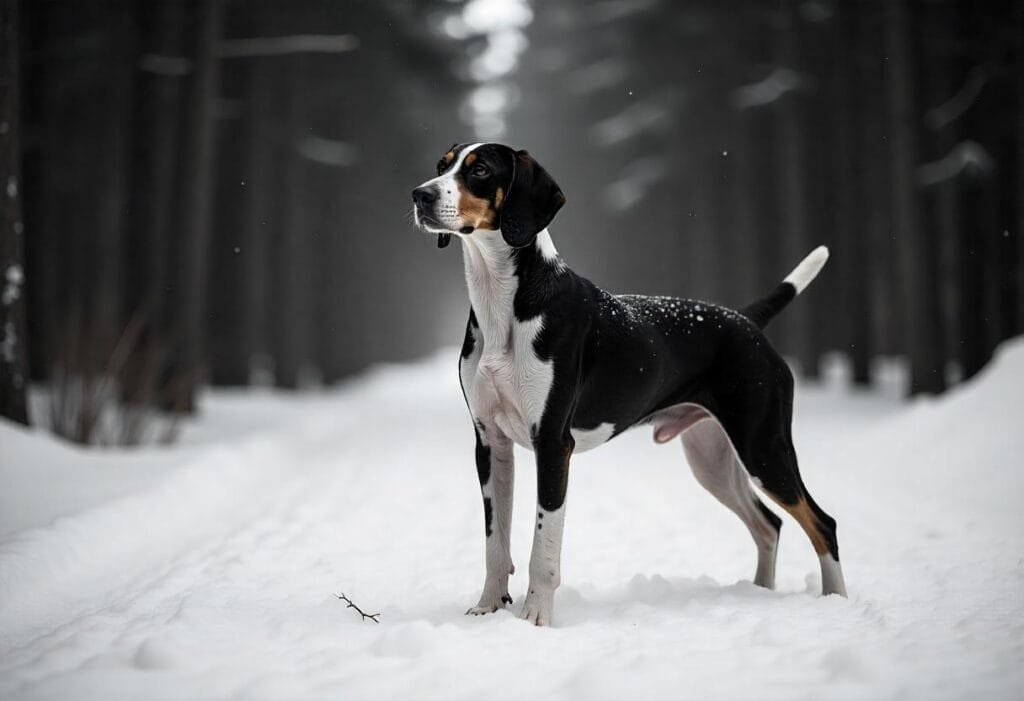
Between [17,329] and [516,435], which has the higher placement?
[516,435]

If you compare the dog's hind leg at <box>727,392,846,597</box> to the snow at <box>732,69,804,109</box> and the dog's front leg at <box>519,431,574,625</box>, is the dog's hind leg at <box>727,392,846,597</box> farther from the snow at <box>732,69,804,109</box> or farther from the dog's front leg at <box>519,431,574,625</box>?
the snow at <box>732,69,804,109</box>

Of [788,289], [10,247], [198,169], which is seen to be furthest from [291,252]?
[788,289]

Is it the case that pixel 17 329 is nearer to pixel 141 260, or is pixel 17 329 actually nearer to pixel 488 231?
pixel 488 231

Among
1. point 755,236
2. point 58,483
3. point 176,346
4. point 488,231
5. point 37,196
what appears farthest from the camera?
point 755,236

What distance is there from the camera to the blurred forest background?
39.3 ft

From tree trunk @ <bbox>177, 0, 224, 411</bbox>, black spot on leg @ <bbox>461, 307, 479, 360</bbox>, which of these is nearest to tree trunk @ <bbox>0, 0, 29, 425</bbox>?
tree trunk @ <bbox>177, 0, 224, 411</bbox>

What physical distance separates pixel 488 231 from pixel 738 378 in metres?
1.51

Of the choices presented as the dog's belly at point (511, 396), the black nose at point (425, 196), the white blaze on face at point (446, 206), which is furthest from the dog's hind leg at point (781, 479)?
the black nose at point (425, 196)

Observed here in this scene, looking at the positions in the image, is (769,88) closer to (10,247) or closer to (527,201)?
(10,247)

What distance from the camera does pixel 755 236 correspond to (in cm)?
2039

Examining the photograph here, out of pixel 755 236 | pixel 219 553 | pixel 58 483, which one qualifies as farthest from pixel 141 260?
pixel 755 236

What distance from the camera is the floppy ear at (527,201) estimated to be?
3588mm

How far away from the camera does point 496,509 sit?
3910mm

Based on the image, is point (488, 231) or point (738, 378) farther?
point (738, 378)
